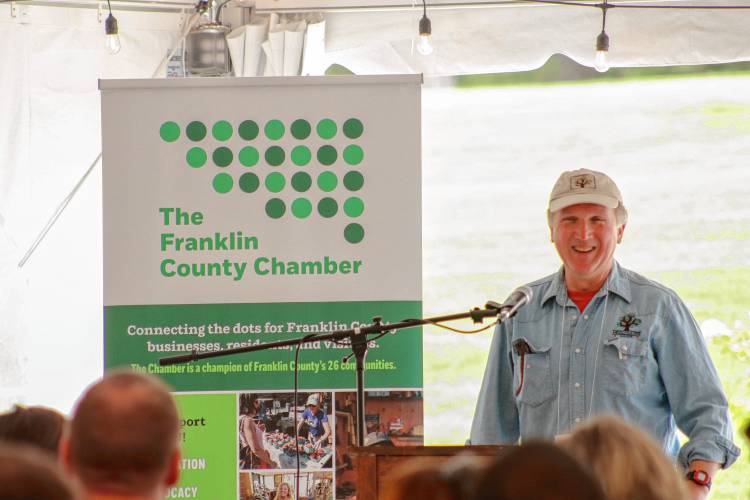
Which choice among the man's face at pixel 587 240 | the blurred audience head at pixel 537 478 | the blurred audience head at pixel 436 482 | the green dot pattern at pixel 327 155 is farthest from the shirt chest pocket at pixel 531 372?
the blurred audience head at pixel 537 478

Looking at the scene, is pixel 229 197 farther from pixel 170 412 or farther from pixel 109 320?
pixel 170 412

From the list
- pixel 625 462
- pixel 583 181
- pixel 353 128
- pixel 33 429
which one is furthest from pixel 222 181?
pixel 625 462

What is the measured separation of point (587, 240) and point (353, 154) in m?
1.06

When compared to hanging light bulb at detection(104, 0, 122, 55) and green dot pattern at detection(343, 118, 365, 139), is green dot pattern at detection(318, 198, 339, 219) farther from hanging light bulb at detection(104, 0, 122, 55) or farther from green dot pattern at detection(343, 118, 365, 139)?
hanging light bulb at detection(104, 0, 122, 55)

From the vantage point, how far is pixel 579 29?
536 cm

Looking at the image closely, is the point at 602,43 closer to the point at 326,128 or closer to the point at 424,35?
the point at 424,35

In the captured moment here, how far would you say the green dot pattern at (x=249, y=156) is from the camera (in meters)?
4.63

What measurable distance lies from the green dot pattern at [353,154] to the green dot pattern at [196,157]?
1.81 ft

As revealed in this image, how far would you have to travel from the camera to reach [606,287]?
4047 millimetres

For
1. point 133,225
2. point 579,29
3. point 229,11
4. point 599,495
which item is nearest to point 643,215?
point 579,29

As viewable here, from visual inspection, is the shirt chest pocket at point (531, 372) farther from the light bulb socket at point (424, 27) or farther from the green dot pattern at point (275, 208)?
the light bulb socket at point (424, 27)

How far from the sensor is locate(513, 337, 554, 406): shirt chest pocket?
4035 millimetres

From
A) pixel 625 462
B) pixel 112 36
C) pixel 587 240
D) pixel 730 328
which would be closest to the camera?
pixel 625 462

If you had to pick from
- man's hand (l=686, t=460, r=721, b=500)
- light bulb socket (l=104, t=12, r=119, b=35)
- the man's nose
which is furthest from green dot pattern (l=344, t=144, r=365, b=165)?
man's hand (l=686, t=460, r=721, b=500)
